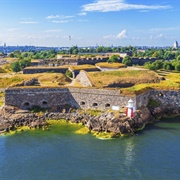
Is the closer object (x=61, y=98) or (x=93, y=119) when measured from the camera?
(x=93, y=119)

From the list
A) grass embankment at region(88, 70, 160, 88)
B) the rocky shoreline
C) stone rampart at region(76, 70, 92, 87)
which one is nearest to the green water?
the rocky shoreline

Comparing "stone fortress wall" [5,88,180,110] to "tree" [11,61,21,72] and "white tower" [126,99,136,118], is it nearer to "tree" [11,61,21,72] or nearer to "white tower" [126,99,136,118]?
"white tower" [126,99,136,118]

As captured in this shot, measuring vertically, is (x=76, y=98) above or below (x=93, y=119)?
above

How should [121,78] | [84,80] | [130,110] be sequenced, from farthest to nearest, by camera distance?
[121,78]
[84,80]
[130,110]

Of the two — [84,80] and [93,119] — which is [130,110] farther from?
[84,80]

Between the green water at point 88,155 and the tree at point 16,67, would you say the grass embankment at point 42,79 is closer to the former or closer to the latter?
the green water at point 88,155

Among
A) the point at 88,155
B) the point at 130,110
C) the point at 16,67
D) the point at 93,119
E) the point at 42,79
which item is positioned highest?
the point at 16,67

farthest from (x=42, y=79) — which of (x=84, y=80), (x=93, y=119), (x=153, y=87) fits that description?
(x=153, y=87)
